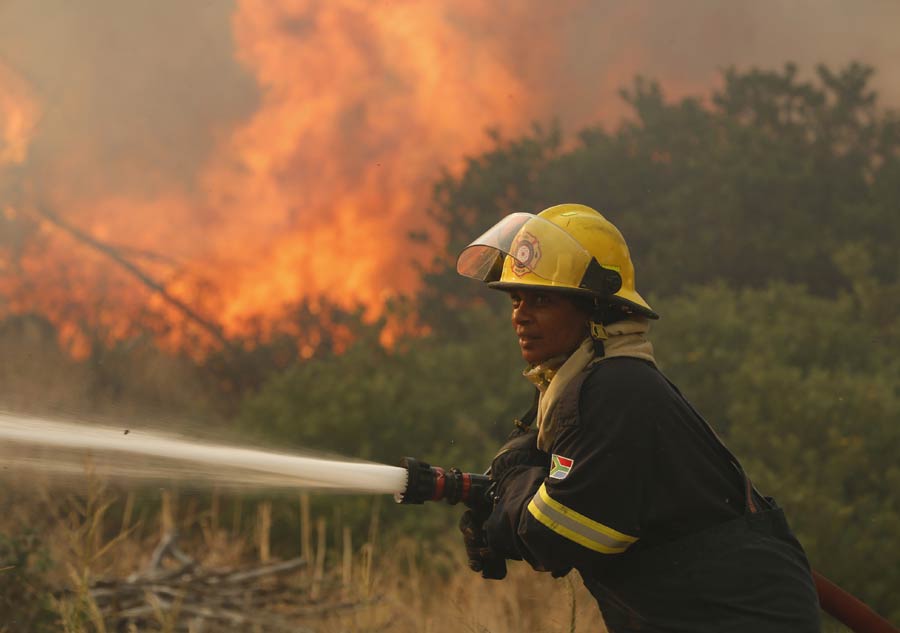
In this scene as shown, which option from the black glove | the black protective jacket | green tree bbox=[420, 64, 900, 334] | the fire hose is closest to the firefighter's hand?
the fire hose

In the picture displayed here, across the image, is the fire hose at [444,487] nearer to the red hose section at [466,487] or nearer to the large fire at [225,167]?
the red hose section at [466,487]

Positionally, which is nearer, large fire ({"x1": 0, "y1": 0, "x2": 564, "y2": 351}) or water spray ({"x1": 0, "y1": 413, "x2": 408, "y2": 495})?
water spray ({"x1": 0, "y1": 413, "x2": 408, "y2": 495})

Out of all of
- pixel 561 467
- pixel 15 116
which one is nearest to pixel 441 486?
pixel 561 467

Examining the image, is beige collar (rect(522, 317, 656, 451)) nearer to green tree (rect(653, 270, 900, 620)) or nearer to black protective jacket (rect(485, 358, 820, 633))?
black protective jacket (rect(485, 358, 820, 633))

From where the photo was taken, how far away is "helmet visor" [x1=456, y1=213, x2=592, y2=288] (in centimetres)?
313

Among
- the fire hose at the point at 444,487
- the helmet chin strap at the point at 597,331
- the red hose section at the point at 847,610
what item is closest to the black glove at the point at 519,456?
the fire hose at the point at 444,487

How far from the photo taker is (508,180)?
20.8 metres

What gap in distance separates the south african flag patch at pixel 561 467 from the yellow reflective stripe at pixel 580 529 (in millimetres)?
58

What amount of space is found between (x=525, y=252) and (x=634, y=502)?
2.77ft

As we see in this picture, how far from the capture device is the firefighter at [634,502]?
2740 mm

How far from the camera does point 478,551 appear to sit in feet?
10.6

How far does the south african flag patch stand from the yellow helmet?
53 cm

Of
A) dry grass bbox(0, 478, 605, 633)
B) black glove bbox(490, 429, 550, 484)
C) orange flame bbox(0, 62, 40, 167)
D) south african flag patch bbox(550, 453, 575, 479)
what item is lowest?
dry grass bbox(0, 478, 605, 633)

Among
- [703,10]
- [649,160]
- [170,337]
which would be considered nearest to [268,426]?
[170,337]
